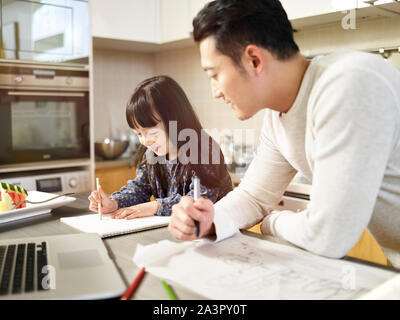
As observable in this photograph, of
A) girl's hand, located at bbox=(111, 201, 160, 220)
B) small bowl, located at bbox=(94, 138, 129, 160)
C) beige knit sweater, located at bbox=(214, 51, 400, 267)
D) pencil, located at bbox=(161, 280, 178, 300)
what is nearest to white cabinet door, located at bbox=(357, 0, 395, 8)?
beige knit sweater, located at bbox=(214, 51, 400, 267)

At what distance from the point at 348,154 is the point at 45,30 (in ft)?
7.36

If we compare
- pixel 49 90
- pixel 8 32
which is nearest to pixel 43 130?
pixel 49 90

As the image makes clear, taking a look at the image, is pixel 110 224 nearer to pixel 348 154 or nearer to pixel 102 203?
pixel 102 203

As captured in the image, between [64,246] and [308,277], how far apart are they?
0.53 meters

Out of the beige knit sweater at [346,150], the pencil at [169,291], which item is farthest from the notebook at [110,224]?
the pencil at [169,291]

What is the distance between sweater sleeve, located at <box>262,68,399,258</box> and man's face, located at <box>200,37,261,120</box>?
0.18 meters

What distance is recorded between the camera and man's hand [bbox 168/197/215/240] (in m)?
0.92

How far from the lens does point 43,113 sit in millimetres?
2572

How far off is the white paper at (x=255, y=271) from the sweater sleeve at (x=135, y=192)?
645 mm

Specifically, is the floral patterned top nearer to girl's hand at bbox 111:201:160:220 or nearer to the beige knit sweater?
girl's hand at bbox 111:201:160:220

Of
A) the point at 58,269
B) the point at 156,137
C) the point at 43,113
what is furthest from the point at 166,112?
the point at 43,113

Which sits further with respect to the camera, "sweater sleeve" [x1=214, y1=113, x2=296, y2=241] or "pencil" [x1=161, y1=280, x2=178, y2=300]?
"sweater sleeve" [x1=214, y1=113, x2=296, y2=241]
